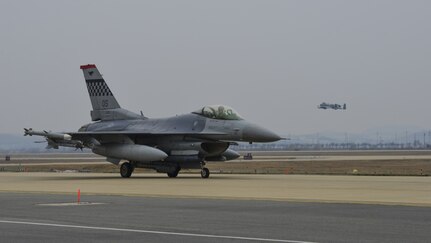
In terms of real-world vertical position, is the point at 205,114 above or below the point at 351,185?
above

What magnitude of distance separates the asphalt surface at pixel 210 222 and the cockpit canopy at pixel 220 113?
15.9 meters

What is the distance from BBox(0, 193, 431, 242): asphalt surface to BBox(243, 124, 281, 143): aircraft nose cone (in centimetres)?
1492

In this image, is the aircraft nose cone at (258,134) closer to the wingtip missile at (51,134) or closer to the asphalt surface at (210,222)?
the wingtip missile at (51,134)

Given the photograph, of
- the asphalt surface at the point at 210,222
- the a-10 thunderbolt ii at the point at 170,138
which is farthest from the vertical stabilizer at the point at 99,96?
the asphalt surface at the point at 210,222

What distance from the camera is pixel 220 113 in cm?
3866

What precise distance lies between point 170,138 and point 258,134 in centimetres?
512

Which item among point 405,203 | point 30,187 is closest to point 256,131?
point 30,187

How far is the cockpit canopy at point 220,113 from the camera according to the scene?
126ft

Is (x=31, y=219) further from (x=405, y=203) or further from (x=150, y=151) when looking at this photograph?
(x=150, y=151)

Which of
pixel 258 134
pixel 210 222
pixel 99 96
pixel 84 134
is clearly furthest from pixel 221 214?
Answer: pixel 99 96

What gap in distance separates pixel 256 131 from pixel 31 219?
21505mm

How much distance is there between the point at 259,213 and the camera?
18.1m

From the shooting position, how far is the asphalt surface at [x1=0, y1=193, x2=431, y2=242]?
1347cm

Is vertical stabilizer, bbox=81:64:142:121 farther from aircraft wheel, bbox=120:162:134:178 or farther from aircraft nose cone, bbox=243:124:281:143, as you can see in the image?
aircraft nose cone, bbox=243:124:281:143
